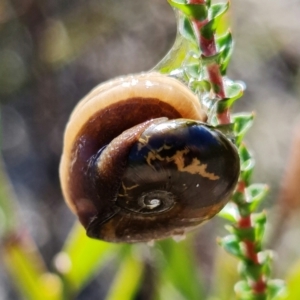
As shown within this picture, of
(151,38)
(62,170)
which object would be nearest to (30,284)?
(62,170)

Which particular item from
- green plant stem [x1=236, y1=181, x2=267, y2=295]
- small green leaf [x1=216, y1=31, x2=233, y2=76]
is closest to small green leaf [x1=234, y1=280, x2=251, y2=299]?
green plant stem [x1=236, y1=181, x2=267, y2=295]

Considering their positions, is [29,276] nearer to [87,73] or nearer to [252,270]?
[252,270]

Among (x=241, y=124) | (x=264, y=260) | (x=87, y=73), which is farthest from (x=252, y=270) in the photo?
(x=87, y=73)

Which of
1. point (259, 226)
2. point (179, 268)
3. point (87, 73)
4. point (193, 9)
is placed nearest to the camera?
point (193, 9)

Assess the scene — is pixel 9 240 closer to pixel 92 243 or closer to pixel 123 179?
pixel 92 243

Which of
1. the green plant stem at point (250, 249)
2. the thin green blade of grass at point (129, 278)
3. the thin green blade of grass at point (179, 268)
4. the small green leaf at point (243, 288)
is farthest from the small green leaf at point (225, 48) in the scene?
the thin green blade of grass at point (129, 278)

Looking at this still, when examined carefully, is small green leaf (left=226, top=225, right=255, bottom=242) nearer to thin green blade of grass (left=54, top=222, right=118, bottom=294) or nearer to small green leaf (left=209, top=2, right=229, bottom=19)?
small green leaf (left=209, top=2, right=229, bottom=19)

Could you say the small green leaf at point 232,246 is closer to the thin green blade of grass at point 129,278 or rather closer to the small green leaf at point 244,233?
the small green leaf at point 244,233
